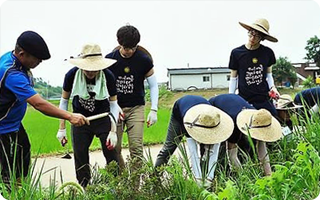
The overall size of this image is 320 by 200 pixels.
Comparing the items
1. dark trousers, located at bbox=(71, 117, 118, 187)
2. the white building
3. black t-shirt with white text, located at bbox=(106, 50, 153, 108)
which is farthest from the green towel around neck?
the white building

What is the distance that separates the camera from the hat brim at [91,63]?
154 inches

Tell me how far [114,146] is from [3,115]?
97 cm

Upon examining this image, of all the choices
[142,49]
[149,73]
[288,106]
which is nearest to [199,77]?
[288,106]

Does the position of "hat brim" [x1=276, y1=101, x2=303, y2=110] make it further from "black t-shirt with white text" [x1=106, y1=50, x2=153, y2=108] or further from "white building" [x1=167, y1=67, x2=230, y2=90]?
"white building" [x1=167, y1=67, x2=230, y2=90]

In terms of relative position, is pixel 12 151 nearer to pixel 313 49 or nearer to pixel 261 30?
pixel 261 30

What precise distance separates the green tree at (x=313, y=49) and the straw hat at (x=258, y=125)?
38565 millimetres

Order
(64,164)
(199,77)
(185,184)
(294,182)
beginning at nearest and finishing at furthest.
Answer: (294,182), (185,184), (64,164), (199,77)

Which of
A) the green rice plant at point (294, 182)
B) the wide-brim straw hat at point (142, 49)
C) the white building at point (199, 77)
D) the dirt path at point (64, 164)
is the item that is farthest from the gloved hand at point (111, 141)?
the white building at point (199, 77)

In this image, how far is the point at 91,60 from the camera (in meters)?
4.07

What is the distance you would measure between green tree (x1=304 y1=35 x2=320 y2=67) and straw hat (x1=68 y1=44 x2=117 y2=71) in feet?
126

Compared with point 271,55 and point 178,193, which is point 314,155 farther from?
point 271,55

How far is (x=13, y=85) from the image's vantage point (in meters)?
3.33

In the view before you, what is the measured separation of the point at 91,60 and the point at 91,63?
0.07m

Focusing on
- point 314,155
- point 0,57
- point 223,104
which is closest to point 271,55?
point 223,104
